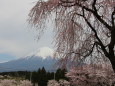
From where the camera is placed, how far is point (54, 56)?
876cm

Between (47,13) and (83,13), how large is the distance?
1006 mm

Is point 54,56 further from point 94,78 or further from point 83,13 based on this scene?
point 94,78

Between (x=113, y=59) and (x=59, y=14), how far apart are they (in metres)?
1.76

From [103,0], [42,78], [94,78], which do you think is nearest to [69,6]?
[103,0]

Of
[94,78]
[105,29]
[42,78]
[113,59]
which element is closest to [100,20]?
[105,29]

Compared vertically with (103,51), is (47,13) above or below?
above

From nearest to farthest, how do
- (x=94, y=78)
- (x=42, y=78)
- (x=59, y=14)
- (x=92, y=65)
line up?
1. (x=59, y=14)
2. (x=92, y=65)
3. (x=94, y=78)
4. (x=42, y=78)

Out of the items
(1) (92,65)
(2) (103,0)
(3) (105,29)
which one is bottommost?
(1) (92,65)

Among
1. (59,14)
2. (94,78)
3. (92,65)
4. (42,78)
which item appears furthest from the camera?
(42,78)

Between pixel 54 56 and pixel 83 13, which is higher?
pixel 83 13

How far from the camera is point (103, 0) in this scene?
8500 millimetres

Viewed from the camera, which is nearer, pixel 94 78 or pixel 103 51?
pixel 103 51

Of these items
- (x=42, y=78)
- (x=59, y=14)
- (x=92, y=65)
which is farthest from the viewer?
(x=42, y=78)

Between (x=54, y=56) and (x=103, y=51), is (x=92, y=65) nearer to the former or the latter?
(x=103, y=51)
